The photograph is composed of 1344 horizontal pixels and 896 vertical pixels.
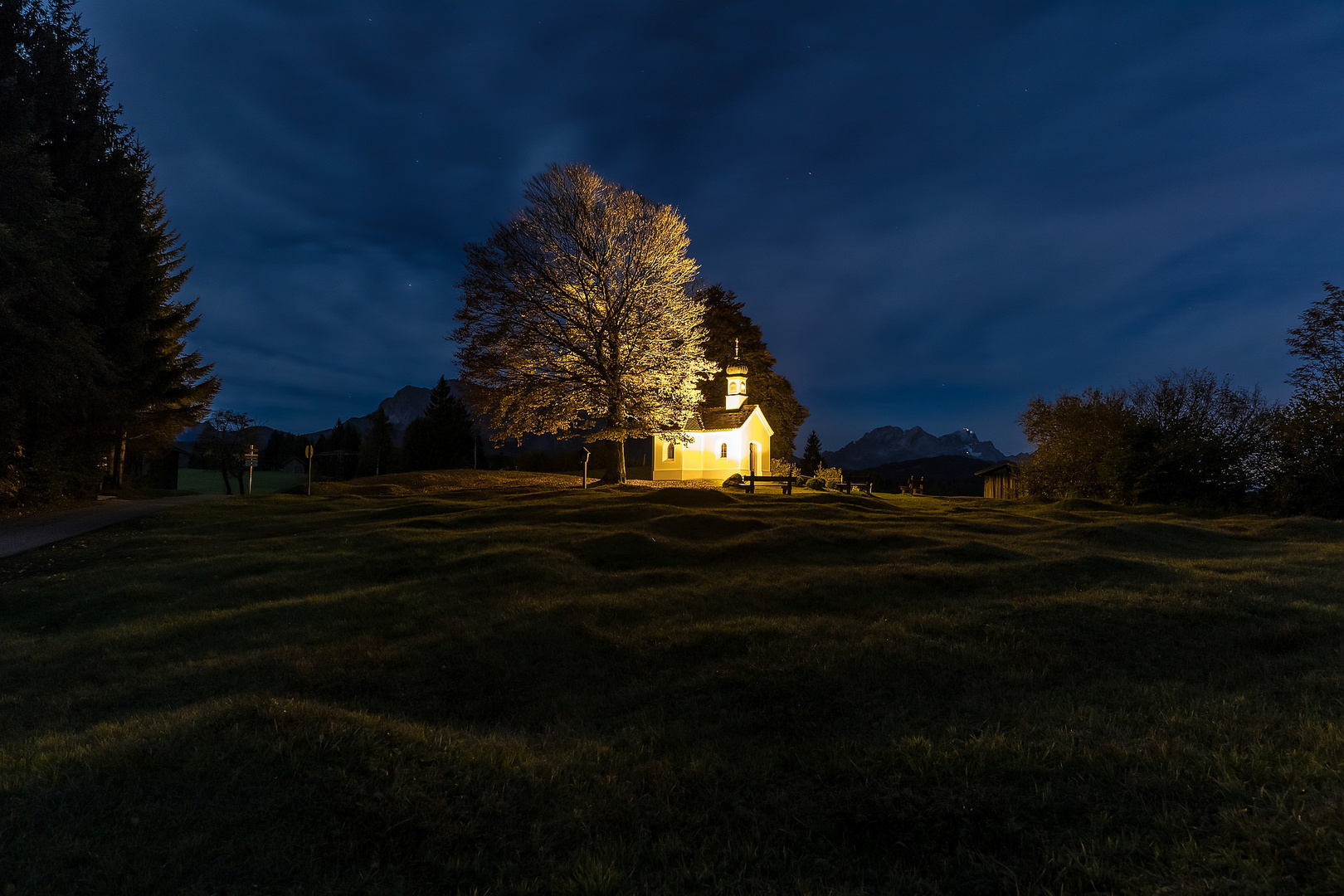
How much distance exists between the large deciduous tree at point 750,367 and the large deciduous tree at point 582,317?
1370cm

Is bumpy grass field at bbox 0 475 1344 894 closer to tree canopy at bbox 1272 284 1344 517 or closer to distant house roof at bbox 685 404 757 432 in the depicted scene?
tree canopy at bbox 1272 284 1344 517

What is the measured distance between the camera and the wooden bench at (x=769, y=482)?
2726 cm

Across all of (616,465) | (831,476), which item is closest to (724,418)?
(831,476)

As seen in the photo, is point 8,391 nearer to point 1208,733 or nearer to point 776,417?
point 1208,733

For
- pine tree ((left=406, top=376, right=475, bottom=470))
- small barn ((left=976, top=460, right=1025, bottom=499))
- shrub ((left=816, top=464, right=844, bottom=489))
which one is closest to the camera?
small barn ((left=976, top=460, right=1025, bottom=499))

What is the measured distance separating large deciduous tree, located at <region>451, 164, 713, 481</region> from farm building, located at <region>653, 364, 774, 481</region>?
33.4ft

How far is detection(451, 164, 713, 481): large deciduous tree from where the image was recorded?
90.4 ft

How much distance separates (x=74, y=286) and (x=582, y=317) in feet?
55.4

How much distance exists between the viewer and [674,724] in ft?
17.6

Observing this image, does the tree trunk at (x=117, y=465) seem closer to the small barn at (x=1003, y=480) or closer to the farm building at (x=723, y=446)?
the farm building at (x=723, y=446)

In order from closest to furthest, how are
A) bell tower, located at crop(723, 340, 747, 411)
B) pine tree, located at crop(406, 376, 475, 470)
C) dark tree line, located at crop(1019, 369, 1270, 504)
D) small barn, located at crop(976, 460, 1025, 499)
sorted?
1. dark tree line, located at crop(1019, 369, 1270, 504)
2. small barn, located at crop(976, 460, 1025, 499)
3. bell tower, located at crop(723, 340, 747, 411)
4. pine tree, located at crop(406, 376, 475, 470)

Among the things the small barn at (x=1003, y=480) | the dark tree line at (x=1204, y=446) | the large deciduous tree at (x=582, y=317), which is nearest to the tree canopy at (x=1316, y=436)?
the dark tree line at (x=1204, y=446)

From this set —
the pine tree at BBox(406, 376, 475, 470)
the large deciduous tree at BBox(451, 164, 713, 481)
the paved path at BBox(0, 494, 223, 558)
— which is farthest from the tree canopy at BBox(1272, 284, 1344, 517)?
the pine tree at BBox(406, 376, 475, 470)

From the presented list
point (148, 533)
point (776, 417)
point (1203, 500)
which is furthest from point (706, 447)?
point (148, 533)
